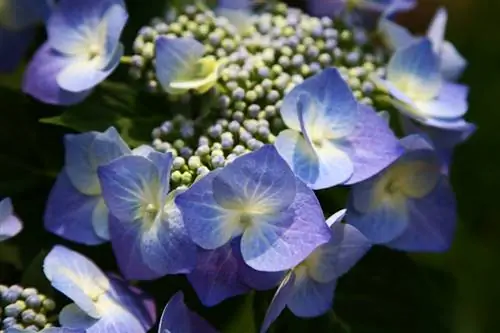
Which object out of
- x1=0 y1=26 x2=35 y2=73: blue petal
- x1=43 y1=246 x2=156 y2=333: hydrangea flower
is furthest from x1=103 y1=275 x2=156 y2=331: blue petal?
x1=0 y1=26 x2=35 y2=73: blue petal

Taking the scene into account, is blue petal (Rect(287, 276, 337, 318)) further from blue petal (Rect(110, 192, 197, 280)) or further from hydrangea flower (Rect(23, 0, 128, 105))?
hydrangea flower (Rect(23, 0, 128, 105))

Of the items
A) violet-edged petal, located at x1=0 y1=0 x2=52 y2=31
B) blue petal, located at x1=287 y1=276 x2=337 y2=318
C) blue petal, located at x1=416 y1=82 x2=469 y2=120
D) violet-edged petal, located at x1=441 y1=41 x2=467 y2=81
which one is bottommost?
blue petal, located at x1=287 y1=276 x2=337 y2=318

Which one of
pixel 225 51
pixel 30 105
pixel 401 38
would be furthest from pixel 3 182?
pixel 401 38

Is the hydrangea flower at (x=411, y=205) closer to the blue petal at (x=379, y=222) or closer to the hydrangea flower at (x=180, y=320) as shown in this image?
the blue petal at (x=379, y=222)

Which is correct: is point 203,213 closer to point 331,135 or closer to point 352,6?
point 331,135

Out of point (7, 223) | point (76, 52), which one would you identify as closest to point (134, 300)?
point (7, 223)

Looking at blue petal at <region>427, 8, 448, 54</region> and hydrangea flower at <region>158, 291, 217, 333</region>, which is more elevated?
blue petal at <region>427, 8, 448, 54</region>

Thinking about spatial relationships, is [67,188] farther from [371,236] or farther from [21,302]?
[371,236]
